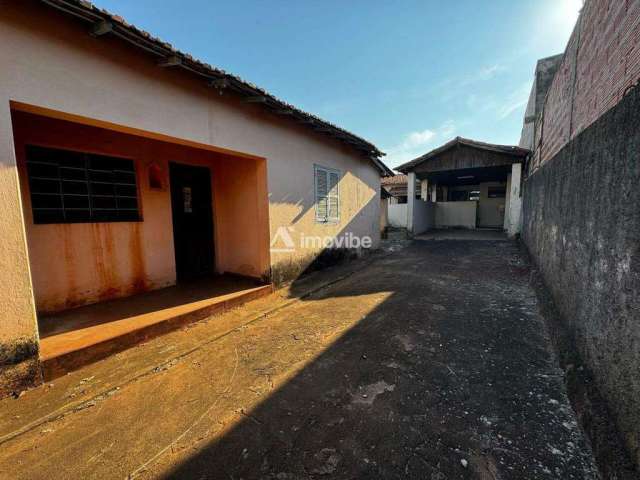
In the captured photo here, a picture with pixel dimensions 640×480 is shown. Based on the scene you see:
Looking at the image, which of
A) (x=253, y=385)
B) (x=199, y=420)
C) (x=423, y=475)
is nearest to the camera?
(x=423, y=475)

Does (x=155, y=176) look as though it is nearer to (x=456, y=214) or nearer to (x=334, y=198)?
(x=334, y=198)

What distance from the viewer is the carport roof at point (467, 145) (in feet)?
33.9

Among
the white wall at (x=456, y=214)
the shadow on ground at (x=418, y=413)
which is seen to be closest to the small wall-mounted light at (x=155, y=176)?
the shadow on ground at (x=418, y=413)

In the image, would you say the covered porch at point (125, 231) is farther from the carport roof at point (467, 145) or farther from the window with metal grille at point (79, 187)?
the carport roof at point (467, 145)

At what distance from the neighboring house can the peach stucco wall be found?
4338 mm

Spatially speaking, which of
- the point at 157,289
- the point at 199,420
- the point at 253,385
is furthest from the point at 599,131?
the point at 157,289

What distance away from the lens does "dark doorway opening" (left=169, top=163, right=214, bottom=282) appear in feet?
17.2

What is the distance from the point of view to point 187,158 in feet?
17.3

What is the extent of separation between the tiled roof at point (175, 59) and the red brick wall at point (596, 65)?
409 cm

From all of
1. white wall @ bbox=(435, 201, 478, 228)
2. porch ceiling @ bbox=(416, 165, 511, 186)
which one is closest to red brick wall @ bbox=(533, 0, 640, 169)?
porch ceiling @ bbox=(416, 165, 511, 186)

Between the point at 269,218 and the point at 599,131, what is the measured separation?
441 centimetres

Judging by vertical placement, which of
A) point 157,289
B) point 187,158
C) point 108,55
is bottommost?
point 157,289

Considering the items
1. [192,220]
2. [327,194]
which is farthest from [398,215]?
[192,220]

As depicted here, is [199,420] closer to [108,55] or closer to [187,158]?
[108,55]
